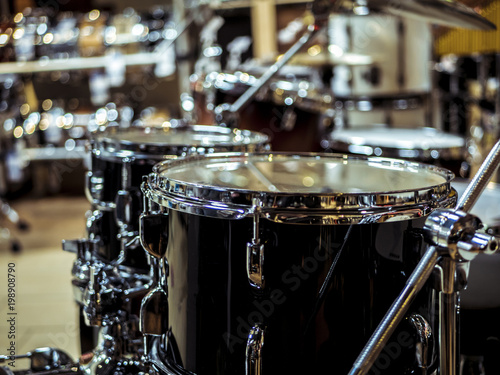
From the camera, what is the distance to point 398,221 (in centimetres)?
77

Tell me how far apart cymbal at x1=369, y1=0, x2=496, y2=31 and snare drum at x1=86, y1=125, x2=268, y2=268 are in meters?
0.41

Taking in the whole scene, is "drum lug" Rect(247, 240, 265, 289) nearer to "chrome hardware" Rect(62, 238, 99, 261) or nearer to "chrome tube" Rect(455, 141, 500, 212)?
"chrome tube" Rect(455, 141, 500, 212)

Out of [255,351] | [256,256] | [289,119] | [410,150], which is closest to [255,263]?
[256,256]

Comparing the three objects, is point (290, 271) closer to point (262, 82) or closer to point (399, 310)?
point (399, 310)

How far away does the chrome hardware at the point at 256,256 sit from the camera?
75 cm

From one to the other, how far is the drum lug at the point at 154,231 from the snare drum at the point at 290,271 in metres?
0.02

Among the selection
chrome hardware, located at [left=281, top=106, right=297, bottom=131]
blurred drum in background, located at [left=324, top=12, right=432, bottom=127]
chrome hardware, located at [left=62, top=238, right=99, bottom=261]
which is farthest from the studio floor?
blurred drum in background, located at [left=324, top=12, right=432, bottom=127]

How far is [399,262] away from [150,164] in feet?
1.95

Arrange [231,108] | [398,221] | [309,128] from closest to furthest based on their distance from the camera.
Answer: [398,221], [231,108], [309,128]

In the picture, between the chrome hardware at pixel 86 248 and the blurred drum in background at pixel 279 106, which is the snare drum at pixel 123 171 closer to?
the chrome hardware at pixel 86 248

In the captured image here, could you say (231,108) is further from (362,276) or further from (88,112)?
(88,112)

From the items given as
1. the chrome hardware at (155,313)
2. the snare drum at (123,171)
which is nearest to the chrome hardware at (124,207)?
the snare drum at (123,171)

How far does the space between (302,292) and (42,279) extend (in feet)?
7.13

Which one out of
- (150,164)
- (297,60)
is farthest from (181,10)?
(150,164)
